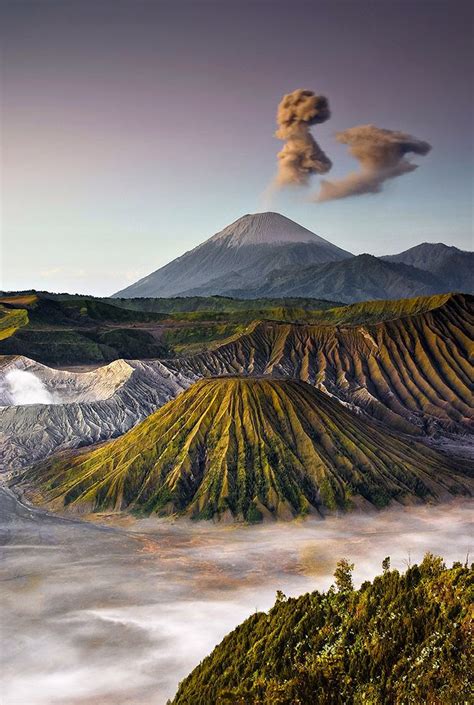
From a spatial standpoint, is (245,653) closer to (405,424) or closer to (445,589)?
(445,589)

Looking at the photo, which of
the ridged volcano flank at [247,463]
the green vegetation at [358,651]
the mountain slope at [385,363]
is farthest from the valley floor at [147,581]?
the mountain slope at [385,363]

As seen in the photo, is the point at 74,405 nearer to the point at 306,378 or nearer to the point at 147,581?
the point at 306,378

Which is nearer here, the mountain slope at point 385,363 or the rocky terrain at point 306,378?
the rocky terrain at point 306,378

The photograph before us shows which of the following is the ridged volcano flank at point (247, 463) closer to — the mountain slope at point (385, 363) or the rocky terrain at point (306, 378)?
the rocky terrain at point (306, 378)

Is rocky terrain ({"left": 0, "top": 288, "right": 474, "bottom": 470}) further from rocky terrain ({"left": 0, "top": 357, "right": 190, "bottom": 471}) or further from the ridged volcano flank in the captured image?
the ridged volcano flank

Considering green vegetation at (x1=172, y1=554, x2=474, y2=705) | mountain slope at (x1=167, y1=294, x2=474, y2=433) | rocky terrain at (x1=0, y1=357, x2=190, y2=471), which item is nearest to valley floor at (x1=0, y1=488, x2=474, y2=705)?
green vegetation at (x1=172, y1=554, x2=474, y2=705)

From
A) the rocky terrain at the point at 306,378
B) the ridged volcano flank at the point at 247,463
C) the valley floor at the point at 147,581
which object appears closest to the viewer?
the valley floor at the point at 147,581

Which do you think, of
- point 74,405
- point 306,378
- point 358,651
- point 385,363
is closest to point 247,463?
point 74,405
